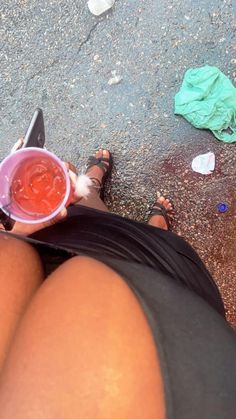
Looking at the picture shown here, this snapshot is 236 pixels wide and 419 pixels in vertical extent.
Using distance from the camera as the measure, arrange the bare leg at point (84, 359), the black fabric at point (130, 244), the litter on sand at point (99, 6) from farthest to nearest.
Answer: the litter on sand at point (99, 6), the black fabric at point (130, 244), the bare leg at point (84, 359)

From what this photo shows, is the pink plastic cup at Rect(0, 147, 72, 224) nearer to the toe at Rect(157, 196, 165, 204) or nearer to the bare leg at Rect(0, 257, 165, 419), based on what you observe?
the bare leg at Rect(0, 257, 165, 419)

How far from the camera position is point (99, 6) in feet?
6.88

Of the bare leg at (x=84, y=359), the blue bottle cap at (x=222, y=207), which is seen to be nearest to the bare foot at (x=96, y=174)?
the blue bottle cap at (x=222, y=207)

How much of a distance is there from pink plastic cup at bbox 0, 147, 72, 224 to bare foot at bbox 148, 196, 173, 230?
0.79 m

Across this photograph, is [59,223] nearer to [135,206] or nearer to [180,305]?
[180,305]

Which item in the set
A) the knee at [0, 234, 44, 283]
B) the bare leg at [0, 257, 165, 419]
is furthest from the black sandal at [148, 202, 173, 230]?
the bare leg at [0, 257, 165, 419]

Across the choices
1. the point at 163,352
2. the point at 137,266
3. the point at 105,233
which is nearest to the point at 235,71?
the point at 105,233

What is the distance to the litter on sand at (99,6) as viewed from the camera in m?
2.08

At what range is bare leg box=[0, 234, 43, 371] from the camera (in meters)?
1.16

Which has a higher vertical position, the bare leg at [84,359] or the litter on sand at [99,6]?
the litter on sand at [99,6]

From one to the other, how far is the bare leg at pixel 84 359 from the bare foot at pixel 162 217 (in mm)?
894

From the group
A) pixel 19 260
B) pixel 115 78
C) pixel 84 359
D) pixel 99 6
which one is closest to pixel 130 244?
pixel 19 260

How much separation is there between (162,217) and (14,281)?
0.93 m

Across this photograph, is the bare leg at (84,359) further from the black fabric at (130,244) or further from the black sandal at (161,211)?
the black sandal at (161,211)
